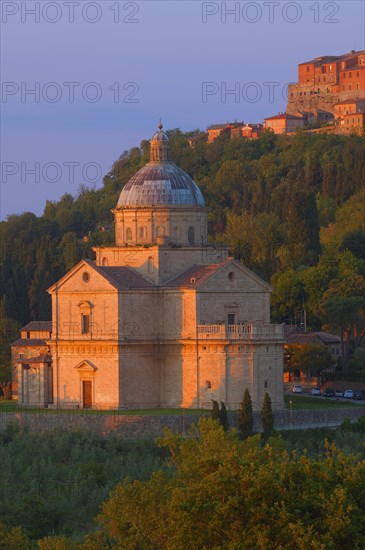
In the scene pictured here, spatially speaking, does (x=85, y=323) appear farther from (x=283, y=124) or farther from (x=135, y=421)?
(x=283, y=124)

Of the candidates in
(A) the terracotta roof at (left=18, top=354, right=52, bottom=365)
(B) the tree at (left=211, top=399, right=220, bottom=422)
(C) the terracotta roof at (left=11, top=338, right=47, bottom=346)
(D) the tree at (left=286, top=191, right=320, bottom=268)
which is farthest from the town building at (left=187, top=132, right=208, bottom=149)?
(B) the tree at (left=211, top=399, right=220, bottom=422)

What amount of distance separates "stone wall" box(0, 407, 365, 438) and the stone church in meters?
2.08

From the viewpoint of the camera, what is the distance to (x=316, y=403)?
80.6 meters

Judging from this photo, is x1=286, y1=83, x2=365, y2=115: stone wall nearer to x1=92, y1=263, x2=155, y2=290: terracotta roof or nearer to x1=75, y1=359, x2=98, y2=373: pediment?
x1=92, y1=263, x2=155, y2=290: terracotta roof

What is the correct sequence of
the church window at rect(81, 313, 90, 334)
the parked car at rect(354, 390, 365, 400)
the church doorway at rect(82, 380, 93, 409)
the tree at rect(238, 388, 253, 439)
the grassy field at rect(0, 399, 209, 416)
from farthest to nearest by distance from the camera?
the parked car at rect(354, 390, 365, 400) → the church window at rect(81, 313, 90, 334) → the church doorway at rect(82, 380, 93, 409) → the grassy field at rect(0, 399, 209, 416) → the tree at rect(238, 388, 253, 439)

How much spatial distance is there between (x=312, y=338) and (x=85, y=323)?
1486cm

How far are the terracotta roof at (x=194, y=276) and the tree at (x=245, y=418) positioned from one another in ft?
22.6

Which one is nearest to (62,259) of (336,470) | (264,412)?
(264,412)

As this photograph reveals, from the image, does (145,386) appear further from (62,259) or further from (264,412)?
(62,259)

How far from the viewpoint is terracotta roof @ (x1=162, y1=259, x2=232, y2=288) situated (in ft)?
258

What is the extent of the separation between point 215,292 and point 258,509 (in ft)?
124

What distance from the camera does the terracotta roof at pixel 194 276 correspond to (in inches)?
3095

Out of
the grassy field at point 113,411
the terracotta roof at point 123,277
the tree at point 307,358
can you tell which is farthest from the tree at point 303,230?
the grassy field at point 113,411

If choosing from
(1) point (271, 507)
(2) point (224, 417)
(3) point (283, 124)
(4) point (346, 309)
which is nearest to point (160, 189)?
(2) point (224, 417)
